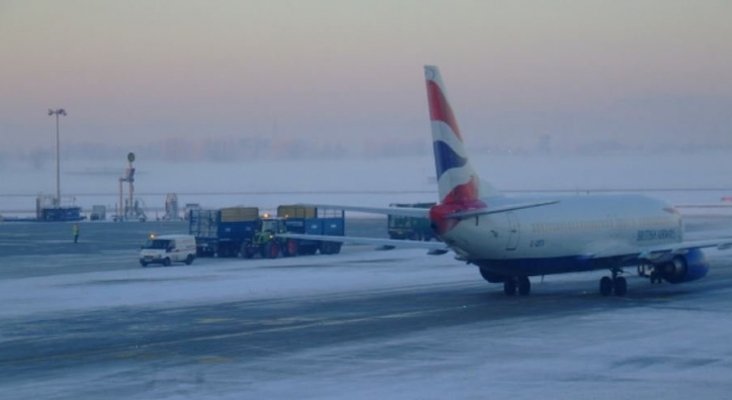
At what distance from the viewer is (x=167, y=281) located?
54.5 meters

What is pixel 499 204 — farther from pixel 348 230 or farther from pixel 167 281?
pixel 348 230

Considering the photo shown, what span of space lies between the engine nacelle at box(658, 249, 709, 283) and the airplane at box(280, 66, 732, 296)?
0.04 m

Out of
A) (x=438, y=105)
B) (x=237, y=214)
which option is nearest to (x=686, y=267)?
(x=438, y=105)

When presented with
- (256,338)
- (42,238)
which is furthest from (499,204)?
(42,238)

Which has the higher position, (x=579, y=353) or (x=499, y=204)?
(x=499, y=204)

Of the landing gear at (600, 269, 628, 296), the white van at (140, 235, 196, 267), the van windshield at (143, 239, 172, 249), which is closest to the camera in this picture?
the landing gear at (600, 269, 628, 296)

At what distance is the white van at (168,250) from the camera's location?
65.3 m

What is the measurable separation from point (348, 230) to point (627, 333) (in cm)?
7645

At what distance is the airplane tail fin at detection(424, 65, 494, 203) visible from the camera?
42.6 meters

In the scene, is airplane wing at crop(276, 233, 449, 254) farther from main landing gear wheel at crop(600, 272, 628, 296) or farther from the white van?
the white van

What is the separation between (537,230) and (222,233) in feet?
109

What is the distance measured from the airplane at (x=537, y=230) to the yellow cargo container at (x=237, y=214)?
27.2m

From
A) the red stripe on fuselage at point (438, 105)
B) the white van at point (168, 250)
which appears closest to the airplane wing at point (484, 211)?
the red stripe on fuselage at point (438, 105)

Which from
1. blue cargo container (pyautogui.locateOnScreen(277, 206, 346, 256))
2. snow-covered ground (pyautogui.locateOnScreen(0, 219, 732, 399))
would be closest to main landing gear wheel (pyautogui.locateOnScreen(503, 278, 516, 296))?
snow-covered ground (pyautogui.locateOnScreen(0, 219, 732, 399))
